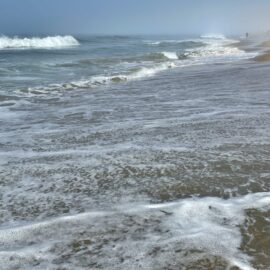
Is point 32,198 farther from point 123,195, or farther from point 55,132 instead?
point 55,132

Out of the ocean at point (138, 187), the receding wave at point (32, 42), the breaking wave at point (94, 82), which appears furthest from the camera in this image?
the receding wave at point (32, 42)

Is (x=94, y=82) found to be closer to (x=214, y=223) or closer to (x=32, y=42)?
(x=214, y=223)

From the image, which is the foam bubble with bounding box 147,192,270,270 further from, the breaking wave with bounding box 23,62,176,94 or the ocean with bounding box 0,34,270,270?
the breaking wave with bounding box 23,62,176,94

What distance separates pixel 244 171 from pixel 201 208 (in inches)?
49.5

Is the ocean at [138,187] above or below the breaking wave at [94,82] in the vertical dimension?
above

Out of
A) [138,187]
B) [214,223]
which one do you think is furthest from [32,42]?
[214,223]

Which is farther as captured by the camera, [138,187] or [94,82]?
[94,82]

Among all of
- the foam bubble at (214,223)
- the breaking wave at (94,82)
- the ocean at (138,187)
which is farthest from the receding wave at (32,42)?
the foam bubble at (214,223)

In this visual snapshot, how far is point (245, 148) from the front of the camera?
6.32 meters

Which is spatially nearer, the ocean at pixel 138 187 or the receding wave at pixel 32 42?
the ocean at pixel 138 187

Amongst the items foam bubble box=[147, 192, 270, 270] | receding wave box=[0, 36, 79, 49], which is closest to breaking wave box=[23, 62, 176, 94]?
foam bubble box=[147, 192, 270, 270]

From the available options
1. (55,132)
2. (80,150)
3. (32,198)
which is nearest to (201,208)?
(32,198)

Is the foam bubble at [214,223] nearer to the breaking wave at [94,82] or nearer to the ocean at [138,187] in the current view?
the ocean at [138,187]

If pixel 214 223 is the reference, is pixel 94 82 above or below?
below
